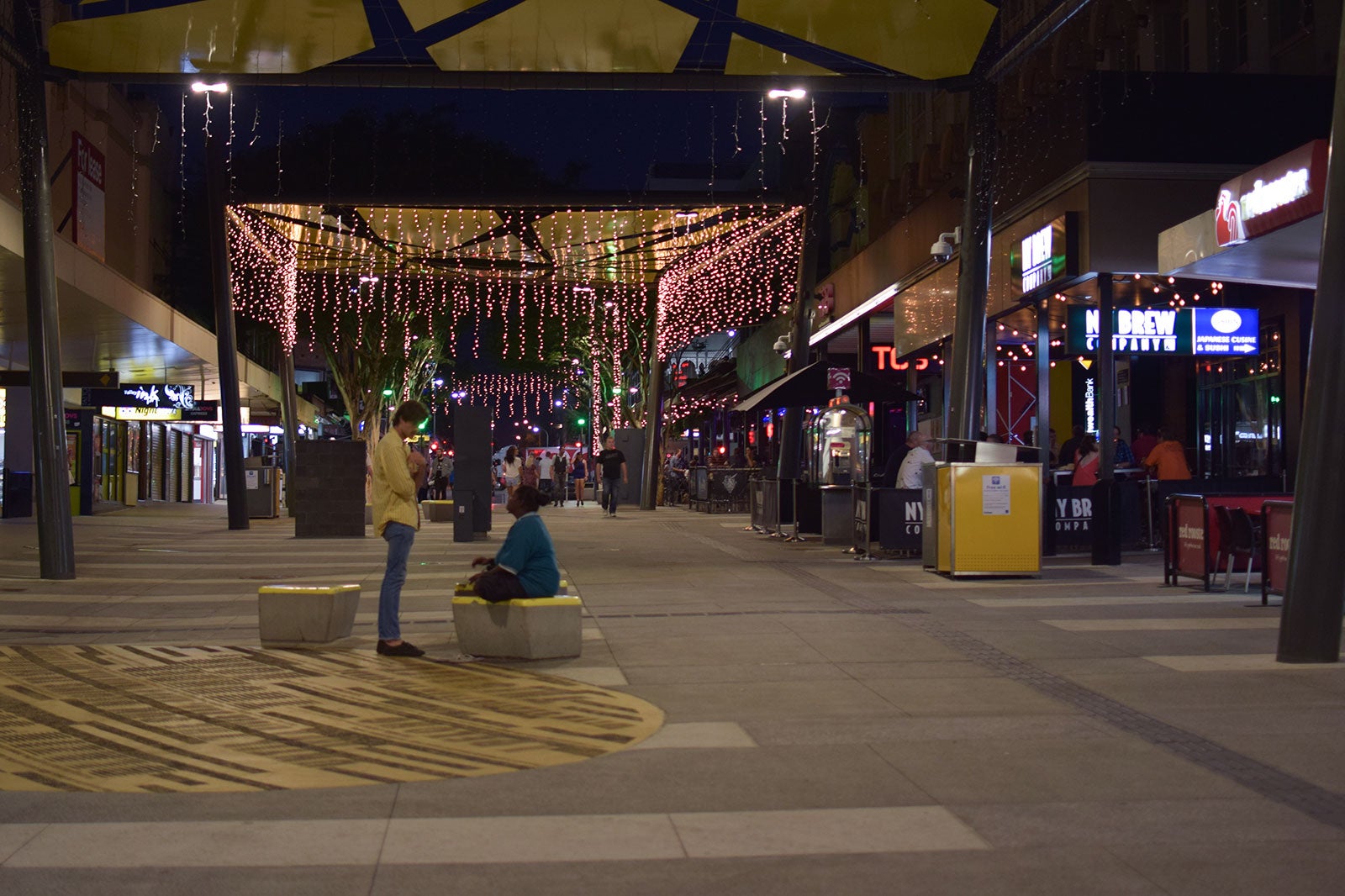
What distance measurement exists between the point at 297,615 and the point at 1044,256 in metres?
14.1

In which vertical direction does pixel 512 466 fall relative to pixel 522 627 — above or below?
above

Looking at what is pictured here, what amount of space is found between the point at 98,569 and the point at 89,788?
12335 millimetres

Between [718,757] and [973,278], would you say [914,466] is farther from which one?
[718,757]

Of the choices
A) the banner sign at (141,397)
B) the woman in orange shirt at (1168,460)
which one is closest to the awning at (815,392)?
the woman in orange shirt at (1168,460)

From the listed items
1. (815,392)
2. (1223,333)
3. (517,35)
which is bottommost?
(815,392)

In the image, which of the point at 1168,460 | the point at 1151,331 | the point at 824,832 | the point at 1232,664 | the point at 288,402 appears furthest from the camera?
the point at 288,402

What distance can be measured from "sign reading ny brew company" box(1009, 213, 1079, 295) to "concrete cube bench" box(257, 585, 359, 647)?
1302 cm

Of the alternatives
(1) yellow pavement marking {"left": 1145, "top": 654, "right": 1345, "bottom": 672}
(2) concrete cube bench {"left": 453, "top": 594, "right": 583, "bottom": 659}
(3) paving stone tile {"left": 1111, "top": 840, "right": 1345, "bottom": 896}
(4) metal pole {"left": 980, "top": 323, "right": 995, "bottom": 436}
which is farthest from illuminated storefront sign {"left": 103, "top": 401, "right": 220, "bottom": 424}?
(3) paving stone tile {"left": 1111, "top": 840, "right": 1345, "bottom": 896}

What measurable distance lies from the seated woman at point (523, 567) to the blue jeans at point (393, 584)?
1.85 ft

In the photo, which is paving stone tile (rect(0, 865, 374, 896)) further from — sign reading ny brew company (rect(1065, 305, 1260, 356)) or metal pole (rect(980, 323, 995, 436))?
metal pole (rect(980, 323, 995, 436))

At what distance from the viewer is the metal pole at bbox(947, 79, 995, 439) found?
58.6 feet

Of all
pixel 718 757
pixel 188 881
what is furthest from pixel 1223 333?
pixel 188 881

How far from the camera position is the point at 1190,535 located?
13695 mm

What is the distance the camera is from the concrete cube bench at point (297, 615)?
1017cm
